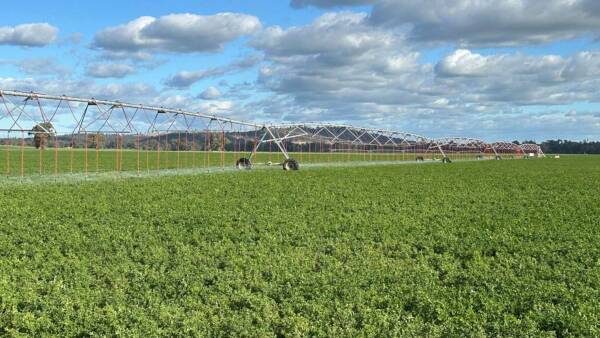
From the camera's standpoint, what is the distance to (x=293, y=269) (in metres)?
10.1

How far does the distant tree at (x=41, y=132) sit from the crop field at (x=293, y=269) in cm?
687

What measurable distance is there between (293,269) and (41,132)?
18.7 m

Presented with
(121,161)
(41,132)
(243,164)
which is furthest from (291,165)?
(121,161)

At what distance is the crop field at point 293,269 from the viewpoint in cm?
738

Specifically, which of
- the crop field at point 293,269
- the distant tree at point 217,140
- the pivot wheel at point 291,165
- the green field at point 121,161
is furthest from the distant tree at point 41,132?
the pivot wheel at point 291,165

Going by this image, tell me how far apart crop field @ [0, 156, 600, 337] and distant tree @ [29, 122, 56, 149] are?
6874 millimetres

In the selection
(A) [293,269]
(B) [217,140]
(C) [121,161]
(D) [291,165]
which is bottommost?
(A) [293,269]

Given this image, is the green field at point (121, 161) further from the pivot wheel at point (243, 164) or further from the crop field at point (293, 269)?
the crop field at point (293, 269)

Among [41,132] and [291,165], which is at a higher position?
[41,132]

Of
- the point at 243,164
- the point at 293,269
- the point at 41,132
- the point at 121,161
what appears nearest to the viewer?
the point at 293,269

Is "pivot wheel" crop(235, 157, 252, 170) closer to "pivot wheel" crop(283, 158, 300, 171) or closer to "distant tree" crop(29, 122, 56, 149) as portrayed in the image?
"pivot wheel" crop(283, 158, 300, 171)

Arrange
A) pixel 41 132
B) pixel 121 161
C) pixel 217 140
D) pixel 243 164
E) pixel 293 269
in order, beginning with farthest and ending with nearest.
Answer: pixel 121 161
pixel 243 164
pixel 217 140
pixel 41 132
pixel 293 269

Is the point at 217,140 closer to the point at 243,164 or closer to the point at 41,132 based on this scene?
the point at 243,164

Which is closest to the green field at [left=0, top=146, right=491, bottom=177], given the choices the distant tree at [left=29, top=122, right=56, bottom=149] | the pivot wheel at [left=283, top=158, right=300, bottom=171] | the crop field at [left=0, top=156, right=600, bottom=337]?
the distant tree at [left=29, top=122, right=56, bottom=149]
